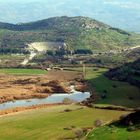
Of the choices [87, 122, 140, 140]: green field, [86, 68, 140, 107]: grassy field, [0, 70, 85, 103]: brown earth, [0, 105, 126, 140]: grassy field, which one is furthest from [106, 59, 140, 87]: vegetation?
[87, 122, 140, 140]: green field

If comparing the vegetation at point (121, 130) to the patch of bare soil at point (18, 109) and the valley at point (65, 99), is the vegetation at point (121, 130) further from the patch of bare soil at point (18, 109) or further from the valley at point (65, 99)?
the patch of bare soil at point (18, 109)

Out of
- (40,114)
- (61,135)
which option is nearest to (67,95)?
(40,114)

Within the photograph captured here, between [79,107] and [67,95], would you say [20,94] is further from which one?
[79,107]

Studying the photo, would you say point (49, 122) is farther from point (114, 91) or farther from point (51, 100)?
point (114, 91)

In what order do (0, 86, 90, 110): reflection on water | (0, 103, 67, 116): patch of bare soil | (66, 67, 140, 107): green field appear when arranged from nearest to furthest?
(0, 103, 67, 116): patch of bare soil
(66, 67, 140, 107): green field
(0, 86, 90, 110): reflection on water

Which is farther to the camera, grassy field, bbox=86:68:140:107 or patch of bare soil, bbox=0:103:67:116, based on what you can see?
grassy field, bbox=86:68:140:107

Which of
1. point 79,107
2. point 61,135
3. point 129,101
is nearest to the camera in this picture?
point 61,135

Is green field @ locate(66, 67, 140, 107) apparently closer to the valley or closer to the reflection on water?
the valley

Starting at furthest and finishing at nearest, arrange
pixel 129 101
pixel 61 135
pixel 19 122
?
pixel 129 101, pixel 19 122, pixel 61 135
